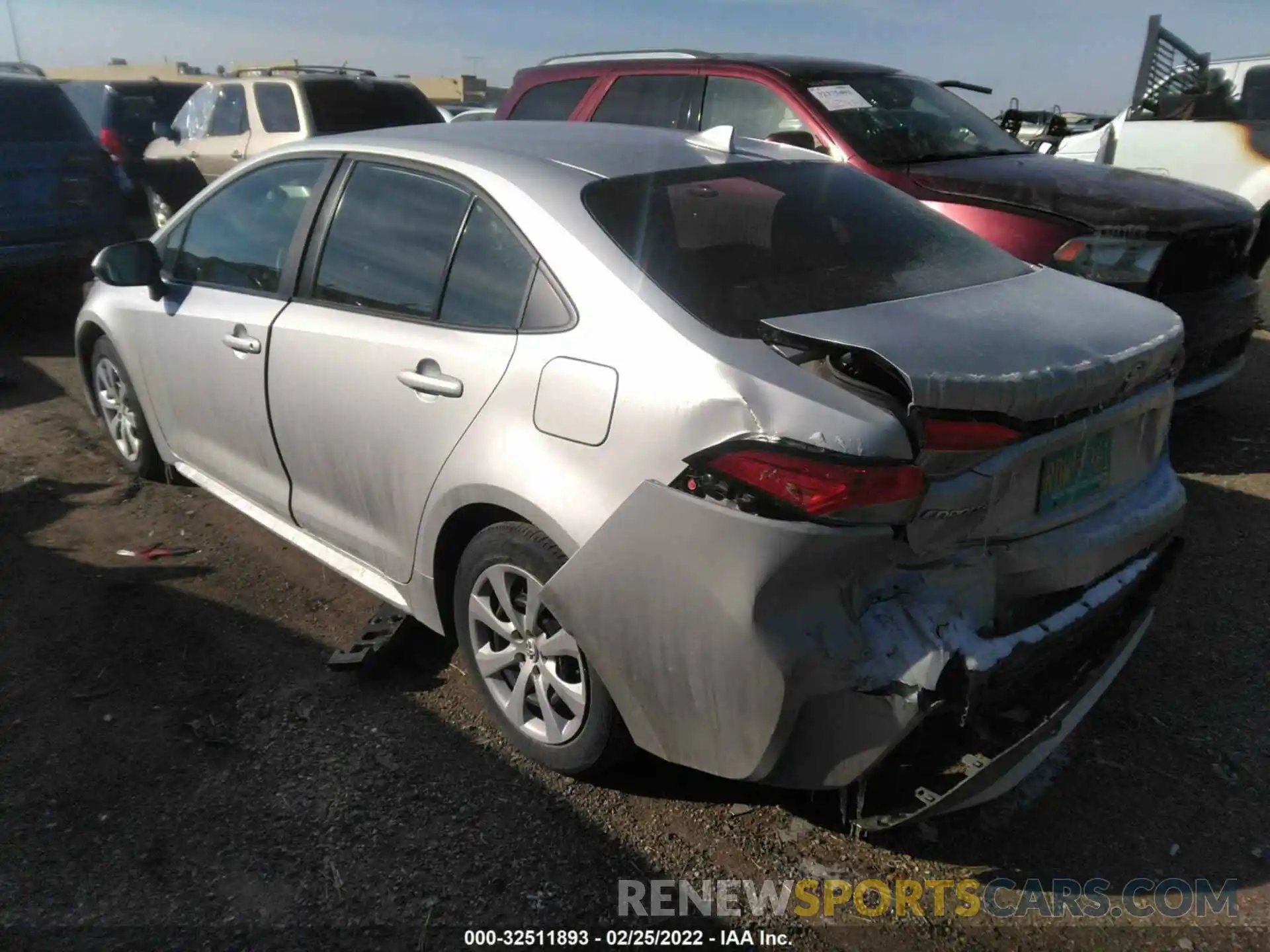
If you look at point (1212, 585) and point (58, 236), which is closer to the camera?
point (1212, 585)

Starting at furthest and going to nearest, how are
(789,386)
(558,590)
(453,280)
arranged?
(453,280), (558,590), (789,386)

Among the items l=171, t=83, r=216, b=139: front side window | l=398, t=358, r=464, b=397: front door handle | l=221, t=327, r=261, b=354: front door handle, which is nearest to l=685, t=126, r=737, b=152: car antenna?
l=398, t=358, r=464, b=397: front door handle

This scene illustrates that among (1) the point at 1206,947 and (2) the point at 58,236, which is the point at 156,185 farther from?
(1) the point at 1206,947

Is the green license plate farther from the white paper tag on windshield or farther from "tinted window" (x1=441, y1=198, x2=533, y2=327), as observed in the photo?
the white paper tag on windshield

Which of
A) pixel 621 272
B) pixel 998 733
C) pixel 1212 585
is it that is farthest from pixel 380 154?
pixel 1212 585

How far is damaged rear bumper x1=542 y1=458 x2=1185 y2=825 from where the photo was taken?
6.84 feet

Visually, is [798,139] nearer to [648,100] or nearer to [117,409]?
[648,100]

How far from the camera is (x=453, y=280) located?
289 cm

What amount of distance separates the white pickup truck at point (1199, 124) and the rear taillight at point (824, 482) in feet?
20.7

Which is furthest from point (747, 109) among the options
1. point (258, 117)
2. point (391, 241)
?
point (258, 117)

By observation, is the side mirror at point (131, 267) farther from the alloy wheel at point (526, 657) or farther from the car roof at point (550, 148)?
the alloy wheel at point (526, 657)

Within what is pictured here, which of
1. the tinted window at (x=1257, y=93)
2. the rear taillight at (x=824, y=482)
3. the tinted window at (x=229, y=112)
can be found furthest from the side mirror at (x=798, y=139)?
the tinted window at (x=229, y=112)

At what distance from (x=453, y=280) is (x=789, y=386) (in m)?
1.18

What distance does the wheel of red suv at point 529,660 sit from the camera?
2588mm
